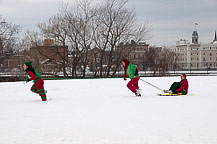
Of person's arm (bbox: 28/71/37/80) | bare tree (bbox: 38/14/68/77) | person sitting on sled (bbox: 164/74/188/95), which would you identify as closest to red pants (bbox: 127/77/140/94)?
person sitting on sled (bbox: 164/74/188/95)

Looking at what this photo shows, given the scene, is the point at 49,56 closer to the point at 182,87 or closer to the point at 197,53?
the point at 182,87

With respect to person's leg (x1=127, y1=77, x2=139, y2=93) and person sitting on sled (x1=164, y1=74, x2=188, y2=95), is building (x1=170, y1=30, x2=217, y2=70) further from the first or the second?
person's leg (x1=127, y1=77, x2=139, y2=93)

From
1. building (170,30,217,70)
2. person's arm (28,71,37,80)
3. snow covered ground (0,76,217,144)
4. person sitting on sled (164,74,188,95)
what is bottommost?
snow covered ground (0,76,217,144)

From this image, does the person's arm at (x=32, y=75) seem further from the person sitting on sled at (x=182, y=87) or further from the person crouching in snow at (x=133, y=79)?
the person sitting on sled at (x=182, y=87)

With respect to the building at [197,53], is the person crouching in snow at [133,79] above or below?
below

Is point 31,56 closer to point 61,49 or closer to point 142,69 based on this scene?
point 61,49

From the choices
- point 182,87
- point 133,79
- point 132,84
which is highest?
point 133,79

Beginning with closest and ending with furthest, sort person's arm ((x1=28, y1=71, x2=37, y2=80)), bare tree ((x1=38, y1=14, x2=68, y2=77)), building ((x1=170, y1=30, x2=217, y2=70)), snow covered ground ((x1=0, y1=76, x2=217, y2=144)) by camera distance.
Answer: snow covered ground ((x1=0, y1=76, x2=217, y2=144))
person's arm ((x1=28, y1=71, x2=37, y2=80))
bare tree ((x1=38, y1=14, x2=68, y2=77))
building ((x1=170, y1=30, x2=217, y2=70))

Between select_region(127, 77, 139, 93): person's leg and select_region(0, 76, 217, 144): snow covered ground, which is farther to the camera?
select_region(127, 77, 139, 93): person's leg

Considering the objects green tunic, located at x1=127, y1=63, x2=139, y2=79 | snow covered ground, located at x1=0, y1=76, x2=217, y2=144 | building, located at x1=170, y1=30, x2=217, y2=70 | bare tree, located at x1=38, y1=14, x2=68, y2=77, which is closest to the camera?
snow covered ground, located at x1=0, y1=76, x2=217, y2=144

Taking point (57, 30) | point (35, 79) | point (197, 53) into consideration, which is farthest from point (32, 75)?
point (197, 53)

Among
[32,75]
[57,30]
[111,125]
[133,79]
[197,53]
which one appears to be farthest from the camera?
[197,53]

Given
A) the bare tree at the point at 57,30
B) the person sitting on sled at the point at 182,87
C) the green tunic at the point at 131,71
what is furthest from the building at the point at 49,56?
the person sitting on sled at the point at 182,87

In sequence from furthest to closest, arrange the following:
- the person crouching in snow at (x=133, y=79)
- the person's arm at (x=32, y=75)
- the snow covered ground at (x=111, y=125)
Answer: the person crouching in snow at (x=133, y=79), the person's arm at (x=32, y=75), the snow covered ground at (x=111, y=125)
